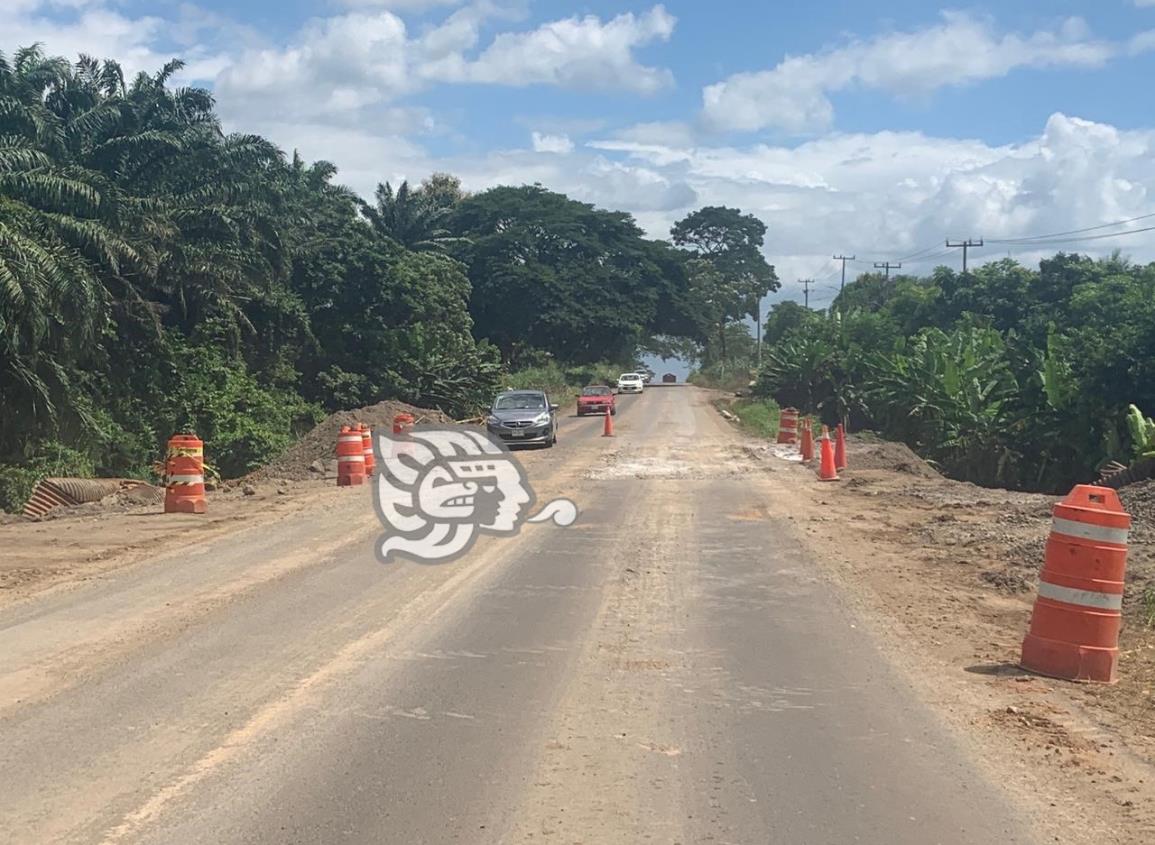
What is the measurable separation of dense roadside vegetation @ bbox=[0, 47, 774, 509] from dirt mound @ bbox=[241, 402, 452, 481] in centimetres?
420

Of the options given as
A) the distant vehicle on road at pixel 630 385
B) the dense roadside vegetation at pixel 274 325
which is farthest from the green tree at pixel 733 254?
the dense roadside vegetation at pixel 274 325

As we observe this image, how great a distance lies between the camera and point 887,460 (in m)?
26.7

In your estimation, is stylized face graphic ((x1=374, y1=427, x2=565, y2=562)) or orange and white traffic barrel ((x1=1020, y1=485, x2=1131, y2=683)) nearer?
orange and white traffic barrel ((x1=1020, y1=485, x2=1131, y2=683))

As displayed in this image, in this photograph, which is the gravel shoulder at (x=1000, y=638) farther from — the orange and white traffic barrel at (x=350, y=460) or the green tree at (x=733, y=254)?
the green tree at (x=733, y=254)

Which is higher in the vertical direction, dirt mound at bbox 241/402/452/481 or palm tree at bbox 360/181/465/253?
palm tree at bbox 360/181/465/253

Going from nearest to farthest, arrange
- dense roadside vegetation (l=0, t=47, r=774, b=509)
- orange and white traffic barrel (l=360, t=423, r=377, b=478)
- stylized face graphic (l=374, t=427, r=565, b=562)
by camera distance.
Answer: stylized face graphic (l=374, t=427, r=565, b=562)
orange and white traffic barrel (l=360, t=423, r=377, b=478)
dense roadside vegetation (l=0, t=47, r=774, b=509)

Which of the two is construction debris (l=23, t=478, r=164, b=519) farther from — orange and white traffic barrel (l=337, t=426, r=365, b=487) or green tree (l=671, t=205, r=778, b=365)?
green tree (l=671, t=205, r=778, b=365)

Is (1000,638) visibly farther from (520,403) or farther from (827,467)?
(520,403)

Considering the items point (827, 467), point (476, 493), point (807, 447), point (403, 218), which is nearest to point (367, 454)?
point (476, 493)

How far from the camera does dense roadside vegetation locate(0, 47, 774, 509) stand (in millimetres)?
26984

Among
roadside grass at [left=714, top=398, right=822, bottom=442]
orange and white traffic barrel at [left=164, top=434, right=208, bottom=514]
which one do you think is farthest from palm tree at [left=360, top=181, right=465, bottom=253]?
orange and white traffic barrel at [left=164, top=434, right=208, bottom=514]

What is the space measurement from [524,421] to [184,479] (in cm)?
1472

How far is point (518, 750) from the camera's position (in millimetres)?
6020

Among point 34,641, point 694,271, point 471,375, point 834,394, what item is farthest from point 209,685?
point 694,271
